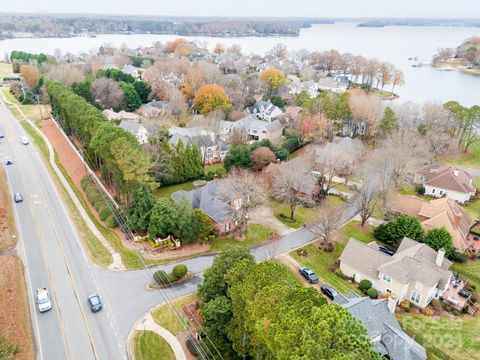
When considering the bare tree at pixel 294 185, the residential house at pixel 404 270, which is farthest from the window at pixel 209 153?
the residential house at pixel 404 270

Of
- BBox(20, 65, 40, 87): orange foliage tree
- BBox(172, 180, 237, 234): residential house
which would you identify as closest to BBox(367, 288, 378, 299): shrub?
BBox(172, 180, 237, 234): residential house

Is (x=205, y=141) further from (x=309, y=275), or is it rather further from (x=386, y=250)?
(x=386, y=250)

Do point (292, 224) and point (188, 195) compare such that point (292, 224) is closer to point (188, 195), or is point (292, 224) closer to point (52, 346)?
point (188, 195)

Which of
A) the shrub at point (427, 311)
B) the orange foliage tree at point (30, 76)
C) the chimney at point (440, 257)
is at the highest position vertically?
the orange foliage tree at point (30, 76)

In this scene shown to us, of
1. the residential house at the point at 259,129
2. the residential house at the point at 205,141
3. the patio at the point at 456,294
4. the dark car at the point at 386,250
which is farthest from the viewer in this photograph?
the residential house at the point at 259,129

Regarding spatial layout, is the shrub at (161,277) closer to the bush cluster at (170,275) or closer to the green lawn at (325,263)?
the bush cluster at (170,275)

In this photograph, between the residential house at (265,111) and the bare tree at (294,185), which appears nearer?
the bare tree at (294,185)
